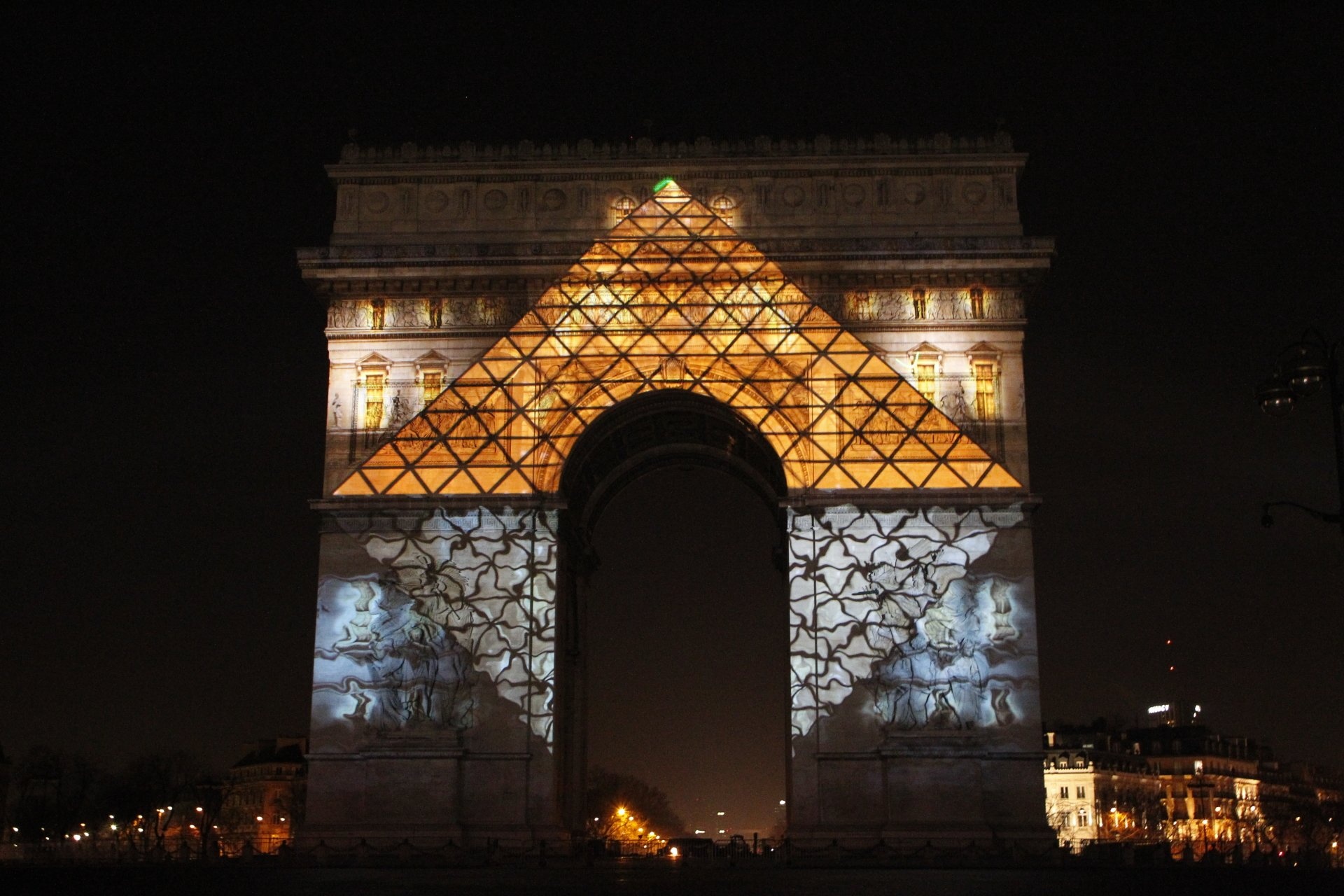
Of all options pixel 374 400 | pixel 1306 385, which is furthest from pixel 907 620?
→ pixel 1306 385

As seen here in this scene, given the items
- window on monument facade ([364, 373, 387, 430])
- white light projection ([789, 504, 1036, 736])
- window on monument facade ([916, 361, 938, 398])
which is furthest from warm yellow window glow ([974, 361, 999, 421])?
window on monument facade ([364, 373, 387, 430])

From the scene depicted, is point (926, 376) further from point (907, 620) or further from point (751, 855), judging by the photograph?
point (751, 855)

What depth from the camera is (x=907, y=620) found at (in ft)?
100

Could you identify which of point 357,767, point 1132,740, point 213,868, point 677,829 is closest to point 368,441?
point 357,767

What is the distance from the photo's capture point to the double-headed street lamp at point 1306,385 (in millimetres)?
15430

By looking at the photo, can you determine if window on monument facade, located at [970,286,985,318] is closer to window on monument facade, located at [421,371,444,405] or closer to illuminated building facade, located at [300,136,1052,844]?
illuminated building facade, located at [300,136,1052,844]

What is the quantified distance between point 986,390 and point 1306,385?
642 inches

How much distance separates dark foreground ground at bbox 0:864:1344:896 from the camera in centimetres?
1784

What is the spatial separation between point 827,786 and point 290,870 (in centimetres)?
954

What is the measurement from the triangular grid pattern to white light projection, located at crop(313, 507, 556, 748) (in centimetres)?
84

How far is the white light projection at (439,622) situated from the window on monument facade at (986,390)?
27.4 ft

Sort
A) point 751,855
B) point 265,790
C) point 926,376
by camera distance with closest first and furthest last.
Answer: point 926,376, point 751,855, point 265,790

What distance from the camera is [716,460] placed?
37.4 m

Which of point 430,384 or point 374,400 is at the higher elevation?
point 430,384
